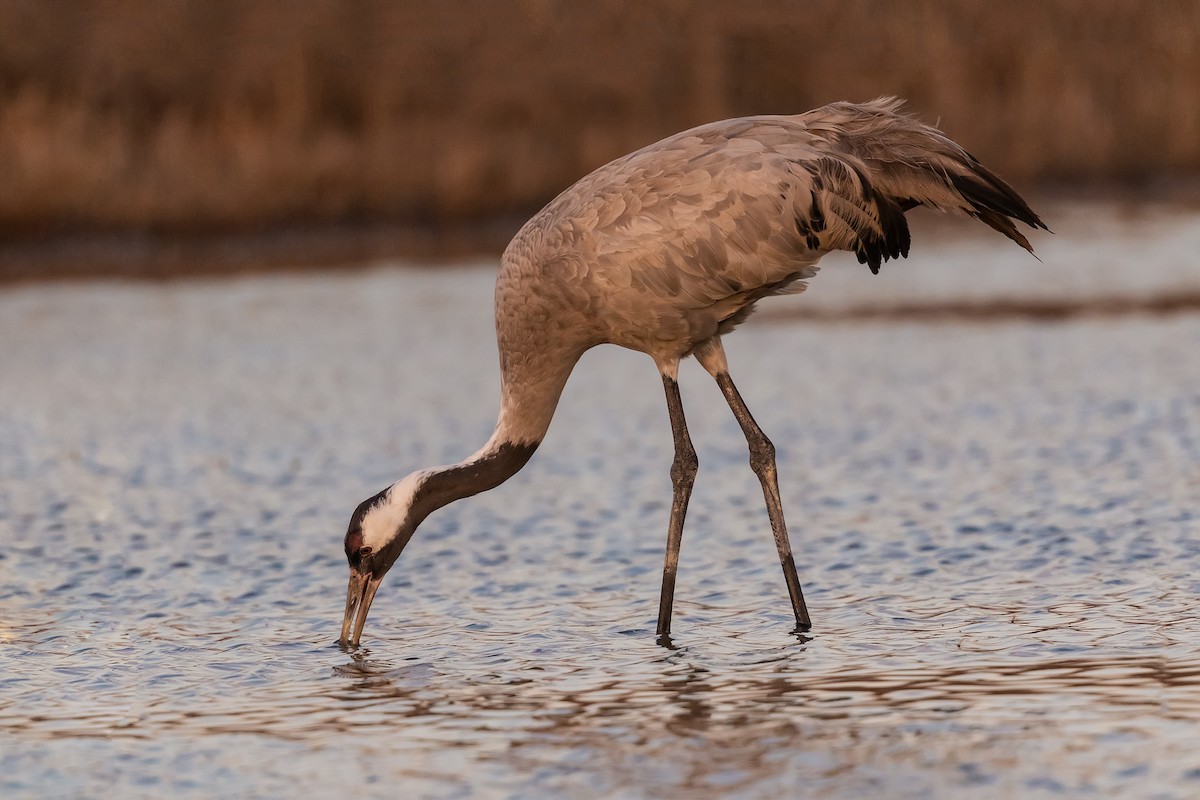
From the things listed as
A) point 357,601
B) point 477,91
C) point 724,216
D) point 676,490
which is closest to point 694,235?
point 724,216

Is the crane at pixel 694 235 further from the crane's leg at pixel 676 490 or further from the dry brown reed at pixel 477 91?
the dry brown reed at pixel 477 91

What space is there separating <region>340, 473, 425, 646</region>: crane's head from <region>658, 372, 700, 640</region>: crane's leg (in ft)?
2.84

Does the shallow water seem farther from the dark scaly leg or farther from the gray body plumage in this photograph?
the gray body plumage

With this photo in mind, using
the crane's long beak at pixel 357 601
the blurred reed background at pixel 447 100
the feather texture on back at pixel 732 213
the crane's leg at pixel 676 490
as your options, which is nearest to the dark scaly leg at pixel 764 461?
the crane's leg at pixel 676 490

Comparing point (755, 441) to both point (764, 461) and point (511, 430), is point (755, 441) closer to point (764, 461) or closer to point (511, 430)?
point (764, 461)

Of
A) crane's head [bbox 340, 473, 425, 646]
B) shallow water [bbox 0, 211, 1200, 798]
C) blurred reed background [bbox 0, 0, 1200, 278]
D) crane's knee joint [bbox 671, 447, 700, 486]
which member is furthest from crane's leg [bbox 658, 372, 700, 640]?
blurred reed background [bbox 0, 0, 1200, 278]

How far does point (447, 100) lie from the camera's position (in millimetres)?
21875

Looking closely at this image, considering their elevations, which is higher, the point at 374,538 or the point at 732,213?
the point at 732,213

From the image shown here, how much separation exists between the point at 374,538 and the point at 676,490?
3.70 ft

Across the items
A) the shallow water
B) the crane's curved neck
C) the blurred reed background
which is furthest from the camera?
the blurred reed background

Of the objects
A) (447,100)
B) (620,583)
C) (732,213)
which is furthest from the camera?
(447,100)

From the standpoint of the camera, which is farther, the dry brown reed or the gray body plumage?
the dry brown reed

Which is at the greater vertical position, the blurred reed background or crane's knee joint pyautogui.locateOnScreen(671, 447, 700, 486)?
the blurred reed background

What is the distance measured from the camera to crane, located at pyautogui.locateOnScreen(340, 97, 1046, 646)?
680 centimetres
